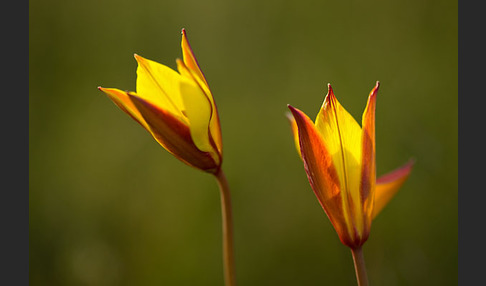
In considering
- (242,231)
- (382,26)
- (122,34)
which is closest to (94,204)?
(242,231)

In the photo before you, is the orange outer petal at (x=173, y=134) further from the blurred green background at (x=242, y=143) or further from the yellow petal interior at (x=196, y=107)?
the blurred green background at (x=242, y=143)

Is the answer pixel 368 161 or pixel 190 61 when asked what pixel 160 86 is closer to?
pixel 190 61

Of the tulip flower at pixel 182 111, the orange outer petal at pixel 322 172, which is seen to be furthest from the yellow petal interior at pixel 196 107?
the orange outer petal at pixel 322 172

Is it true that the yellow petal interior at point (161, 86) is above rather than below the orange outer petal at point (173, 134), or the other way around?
above

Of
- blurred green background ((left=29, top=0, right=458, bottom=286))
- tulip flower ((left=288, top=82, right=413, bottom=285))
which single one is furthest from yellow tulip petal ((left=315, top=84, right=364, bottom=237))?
blurred green background ((left=29, top=0, right=458, bottom=286))

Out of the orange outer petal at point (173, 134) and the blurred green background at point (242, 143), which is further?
the blurred green background at point (242, 143)

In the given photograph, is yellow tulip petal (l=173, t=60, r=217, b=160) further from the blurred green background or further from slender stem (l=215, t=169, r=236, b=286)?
the blurred green background

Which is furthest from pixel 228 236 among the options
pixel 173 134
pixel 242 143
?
pixel 242 143
